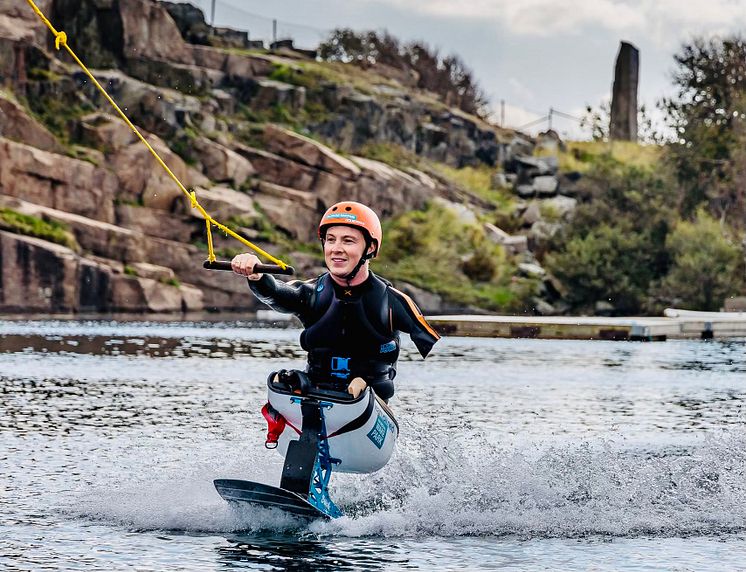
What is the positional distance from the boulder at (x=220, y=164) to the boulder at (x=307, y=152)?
9.75 ft

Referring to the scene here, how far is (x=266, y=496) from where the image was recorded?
900cm

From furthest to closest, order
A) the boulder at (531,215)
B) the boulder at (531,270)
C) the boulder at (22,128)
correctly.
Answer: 1. the boulder at (531,215)
2. the boulder at (531,270)
3. the boulder at (22,128)

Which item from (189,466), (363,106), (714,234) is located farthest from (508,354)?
(363,106)

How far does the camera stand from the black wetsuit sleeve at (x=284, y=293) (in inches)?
365

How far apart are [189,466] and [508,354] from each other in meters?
18.6

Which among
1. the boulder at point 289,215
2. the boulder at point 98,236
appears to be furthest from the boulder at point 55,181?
the boulder at point 289,215

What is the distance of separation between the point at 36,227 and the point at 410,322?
4170cm

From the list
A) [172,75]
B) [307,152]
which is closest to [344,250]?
[307,152]

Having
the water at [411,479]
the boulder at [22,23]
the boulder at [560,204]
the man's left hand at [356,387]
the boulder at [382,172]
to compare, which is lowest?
the water at [411,479]

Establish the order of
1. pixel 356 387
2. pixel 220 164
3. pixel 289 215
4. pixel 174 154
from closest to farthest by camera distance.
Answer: pixel 356 387 → pixel 174 154 → pixel 289 215 → pixel 220 164

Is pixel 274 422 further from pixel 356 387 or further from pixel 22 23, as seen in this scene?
pixel 22 23

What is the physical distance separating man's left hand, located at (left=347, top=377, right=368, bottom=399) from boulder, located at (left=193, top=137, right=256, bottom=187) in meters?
52.4

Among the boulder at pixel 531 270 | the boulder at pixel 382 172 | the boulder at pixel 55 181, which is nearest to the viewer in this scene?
the boulder at pixel 55 181

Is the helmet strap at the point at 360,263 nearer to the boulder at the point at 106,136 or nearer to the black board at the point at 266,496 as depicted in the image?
the black board at the point at 266,496
